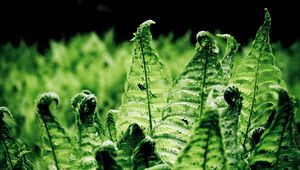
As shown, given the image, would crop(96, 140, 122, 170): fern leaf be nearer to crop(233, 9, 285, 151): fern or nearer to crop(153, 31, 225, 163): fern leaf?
crop(153, 31, 225, 163): fern leaf

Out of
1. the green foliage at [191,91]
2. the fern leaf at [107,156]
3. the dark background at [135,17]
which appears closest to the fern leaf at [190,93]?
the green foliage at [191,91]

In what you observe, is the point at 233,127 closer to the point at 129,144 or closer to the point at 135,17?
the point at 129,144

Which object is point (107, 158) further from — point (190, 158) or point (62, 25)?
point (62, 25)

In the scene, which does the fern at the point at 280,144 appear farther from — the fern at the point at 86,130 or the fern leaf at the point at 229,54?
the fern at the point at 86,130

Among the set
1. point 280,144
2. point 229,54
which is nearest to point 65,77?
point 229,54

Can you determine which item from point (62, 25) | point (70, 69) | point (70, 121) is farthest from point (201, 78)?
point (62, 25)
